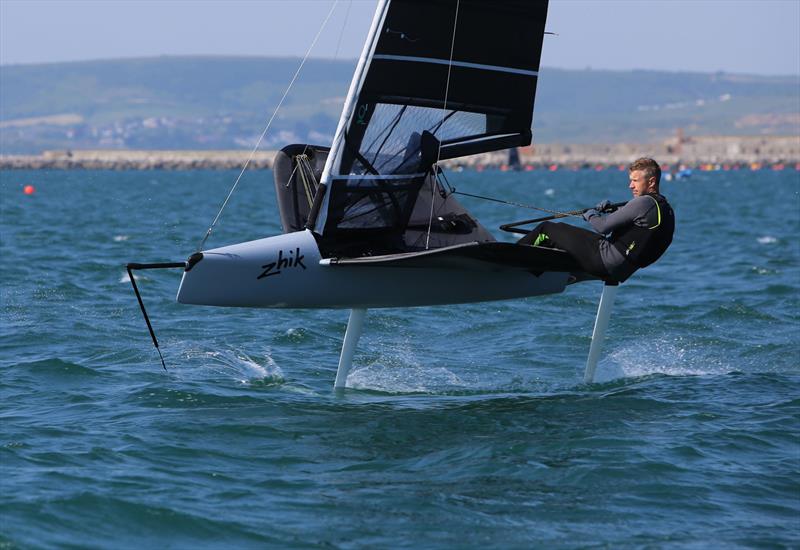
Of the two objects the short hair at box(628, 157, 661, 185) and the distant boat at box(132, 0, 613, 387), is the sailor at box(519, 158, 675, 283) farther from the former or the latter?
the distant boat at box(132, 0, 613, 387)

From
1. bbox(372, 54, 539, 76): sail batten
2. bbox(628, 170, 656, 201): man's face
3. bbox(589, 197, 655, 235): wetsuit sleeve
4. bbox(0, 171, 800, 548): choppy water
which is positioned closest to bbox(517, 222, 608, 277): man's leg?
bbox(589, 197, 655, 235): wetsuit sleeve

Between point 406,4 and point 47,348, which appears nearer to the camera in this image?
point 406,4

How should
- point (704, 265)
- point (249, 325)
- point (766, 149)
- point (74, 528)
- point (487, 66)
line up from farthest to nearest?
point (766, 149), point (704, 265), point (249, 325), point (487, 66), point (74, 528)

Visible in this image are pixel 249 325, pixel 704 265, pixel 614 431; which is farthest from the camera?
pixel 704 265

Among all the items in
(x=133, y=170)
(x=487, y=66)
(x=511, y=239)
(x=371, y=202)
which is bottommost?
(x=133, y=170)

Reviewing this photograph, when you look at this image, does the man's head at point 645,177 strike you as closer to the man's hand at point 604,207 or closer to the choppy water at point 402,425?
the man's hand at point 604,207

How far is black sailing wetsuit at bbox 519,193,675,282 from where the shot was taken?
757 cm

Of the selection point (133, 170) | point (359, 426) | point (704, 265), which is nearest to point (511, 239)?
point (704, 265)

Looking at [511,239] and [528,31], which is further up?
[528,31]

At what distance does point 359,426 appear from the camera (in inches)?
270

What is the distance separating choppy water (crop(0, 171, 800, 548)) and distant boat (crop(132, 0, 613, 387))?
660 mm

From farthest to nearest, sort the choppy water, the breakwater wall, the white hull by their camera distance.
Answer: the breakwater wall → the white hull → the choppy water

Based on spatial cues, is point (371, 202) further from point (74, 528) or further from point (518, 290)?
point (74, 528)

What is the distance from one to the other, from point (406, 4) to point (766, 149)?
109921 millimetres
